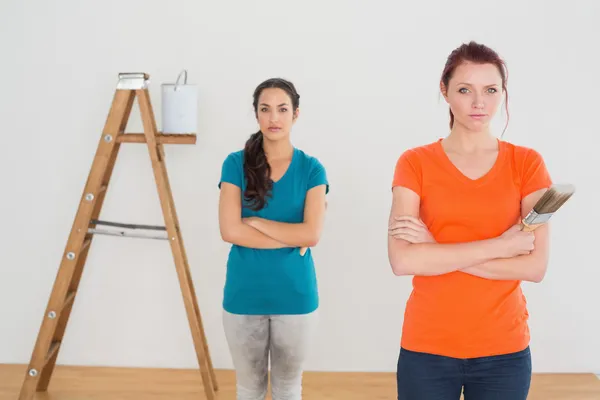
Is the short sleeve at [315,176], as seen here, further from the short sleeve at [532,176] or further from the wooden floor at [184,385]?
the wooden floor at [184,385]

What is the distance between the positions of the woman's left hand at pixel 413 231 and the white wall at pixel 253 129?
1735 millimetres

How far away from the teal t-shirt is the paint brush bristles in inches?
34.2

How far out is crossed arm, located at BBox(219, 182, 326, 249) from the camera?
2.29 m

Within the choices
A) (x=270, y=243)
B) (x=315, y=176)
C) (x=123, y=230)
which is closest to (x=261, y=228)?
(x=270, y=243)

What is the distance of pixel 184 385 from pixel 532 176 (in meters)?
2.25

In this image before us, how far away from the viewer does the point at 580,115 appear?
3.46 meters

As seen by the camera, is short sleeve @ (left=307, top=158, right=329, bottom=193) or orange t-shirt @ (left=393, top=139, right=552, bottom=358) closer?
orange t-shirt @ (left=393, top=139, right=552, bottom=358)

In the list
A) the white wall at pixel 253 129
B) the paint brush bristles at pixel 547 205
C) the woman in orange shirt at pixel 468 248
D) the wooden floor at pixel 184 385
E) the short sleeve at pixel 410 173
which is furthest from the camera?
the white wall at pixel 253 129

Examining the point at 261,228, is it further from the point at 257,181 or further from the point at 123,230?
the point at 123,230

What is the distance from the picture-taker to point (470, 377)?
1.60 meters

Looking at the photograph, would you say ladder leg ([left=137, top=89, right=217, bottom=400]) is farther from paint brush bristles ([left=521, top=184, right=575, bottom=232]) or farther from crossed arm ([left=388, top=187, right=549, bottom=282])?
paint brush bristles ([left=521, top=184, right=575, bottom=232])

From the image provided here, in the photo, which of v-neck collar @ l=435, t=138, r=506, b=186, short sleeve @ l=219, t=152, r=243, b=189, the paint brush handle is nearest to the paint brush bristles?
the paint brush handle

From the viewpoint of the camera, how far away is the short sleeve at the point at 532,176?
66.6 inches

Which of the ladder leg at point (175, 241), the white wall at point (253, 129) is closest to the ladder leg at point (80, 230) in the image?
the ladder leg at point (175, 241)
